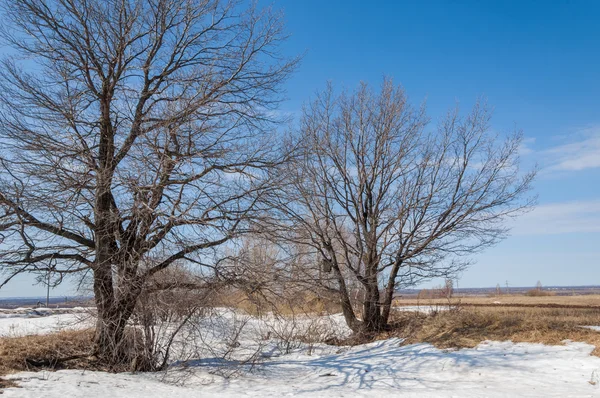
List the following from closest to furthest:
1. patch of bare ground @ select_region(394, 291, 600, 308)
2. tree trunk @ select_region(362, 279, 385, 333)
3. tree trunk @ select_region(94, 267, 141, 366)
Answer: tree trunk @ select_region(94, 267, 141, 366) → tree trunk @ select_region(362, 279, 385, 333) → patch of bare ground @ select_region(394, 291, 600, 308)

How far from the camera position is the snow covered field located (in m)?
9.22

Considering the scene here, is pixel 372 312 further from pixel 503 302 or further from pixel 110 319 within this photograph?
pixel 503 302

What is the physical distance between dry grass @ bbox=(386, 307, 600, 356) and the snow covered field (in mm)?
431

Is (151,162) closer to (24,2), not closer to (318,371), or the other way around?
(24,2)

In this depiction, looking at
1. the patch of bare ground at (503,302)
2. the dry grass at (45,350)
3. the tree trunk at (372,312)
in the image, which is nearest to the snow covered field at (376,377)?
the dry grass at (45,350)

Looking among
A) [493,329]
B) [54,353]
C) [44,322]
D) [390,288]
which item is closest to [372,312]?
[390,288]

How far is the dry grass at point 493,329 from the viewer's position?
1195cm

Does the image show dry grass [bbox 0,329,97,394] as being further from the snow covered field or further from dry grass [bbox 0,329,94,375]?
the snow covered field

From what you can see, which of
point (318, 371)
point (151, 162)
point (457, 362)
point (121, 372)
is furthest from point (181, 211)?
point (457, 362)

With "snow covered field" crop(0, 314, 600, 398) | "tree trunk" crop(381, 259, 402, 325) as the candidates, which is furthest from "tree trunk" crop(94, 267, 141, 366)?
"tree trunk" crop(381, 259, 402, 325)

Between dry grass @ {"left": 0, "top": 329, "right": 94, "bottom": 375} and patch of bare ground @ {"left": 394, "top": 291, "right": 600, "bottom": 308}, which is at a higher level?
patch of bare ground @ {"left": 394, "top": 291, "right": 600, "bottom": 308}

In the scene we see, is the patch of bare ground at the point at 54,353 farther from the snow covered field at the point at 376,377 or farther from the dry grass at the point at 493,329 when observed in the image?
the dry grass at the point at 493,329

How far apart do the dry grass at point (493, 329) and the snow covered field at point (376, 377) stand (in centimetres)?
43

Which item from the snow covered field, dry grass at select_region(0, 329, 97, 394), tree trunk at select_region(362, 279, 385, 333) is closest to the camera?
the snow covered field
